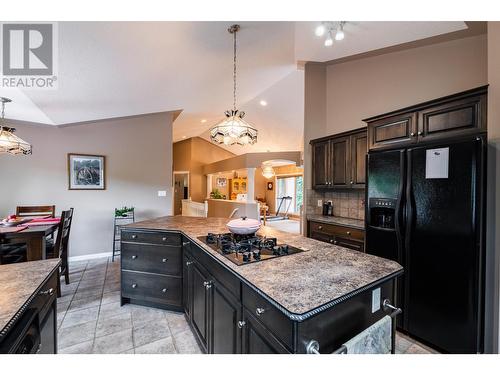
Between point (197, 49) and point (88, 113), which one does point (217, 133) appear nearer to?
point (197, 49)

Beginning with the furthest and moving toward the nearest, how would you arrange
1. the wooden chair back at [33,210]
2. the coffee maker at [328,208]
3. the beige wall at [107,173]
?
the beige wall at [107,173], the coffee maker at [328,208], the wooden chair back at [33,210]

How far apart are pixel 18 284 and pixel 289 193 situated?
1119 centimetres

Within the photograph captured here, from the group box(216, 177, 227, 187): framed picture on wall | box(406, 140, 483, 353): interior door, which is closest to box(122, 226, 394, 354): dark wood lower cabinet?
box(406, 140, 483, 353): interior door

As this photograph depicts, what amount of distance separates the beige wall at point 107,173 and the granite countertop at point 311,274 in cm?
361

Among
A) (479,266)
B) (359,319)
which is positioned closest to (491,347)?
(479,266)

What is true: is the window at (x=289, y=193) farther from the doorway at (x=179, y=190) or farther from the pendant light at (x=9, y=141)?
the pendant light at (x=9, y=141)

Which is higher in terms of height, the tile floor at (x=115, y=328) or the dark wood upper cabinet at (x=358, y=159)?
the dark wood upper cabinet at (x=358, y=159)

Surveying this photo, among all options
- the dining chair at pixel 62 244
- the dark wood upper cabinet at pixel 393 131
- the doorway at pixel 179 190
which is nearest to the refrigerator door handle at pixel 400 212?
the dark wood upper cabinet at pixel 393 131

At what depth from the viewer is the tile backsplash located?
328 cm

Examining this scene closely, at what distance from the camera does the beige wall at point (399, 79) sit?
93.4 inches

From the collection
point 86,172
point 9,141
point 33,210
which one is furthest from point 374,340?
point 86,172

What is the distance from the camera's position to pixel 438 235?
1844 millimetres

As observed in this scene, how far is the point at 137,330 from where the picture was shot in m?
2.13
